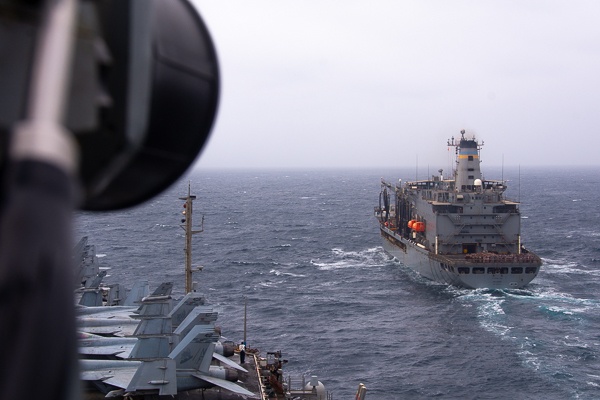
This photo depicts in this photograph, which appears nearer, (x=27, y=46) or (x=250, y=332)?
(x=27, y=46)

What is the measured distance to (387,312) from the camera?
4456 centimetres

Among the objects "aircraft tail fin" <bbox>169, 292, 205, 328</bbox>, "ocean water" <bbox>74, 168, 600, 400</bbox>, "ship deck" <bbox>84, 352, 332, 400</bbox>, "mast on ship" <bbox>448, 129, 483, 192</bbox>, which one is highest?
"mast on ship" <bbox>448, 129, 483, 192</bbox>

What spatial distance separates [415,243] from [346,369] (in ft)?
82.1

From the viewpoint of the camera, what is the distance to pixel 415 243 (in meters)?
57.0

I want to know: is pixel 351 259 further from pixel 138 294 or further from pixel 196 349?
pixel 196 349

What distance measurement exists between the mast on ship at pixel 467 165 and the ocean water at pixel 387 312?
982cm

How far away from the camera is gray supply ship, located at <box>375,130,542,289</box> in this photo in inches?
1918

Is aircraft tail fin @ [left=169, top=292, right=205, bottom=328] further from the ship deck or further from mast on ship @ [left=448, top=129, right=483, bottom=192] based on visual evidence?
mast on ship @ [left=448, top=129, right=483, bottom=192]

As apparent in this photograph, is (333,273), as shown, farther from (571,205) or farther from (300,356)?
(571,205)

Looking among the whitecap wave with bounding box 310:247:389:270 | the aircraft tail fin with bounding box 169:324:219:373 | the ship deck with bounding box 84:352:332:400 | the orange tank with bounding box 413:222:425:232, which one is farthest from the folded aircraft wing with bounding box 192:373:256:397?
the whitecap wave with bounding box 310:247:389:270

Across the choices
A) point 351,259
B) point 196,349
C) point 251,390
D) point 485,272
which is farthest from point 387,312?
point 196,349

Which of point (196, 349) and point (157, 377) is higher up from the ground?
point (196, 349)

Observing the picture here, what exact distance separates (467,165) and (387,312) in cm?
1978

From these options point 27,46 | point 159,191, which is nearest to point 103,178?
point 159,191
